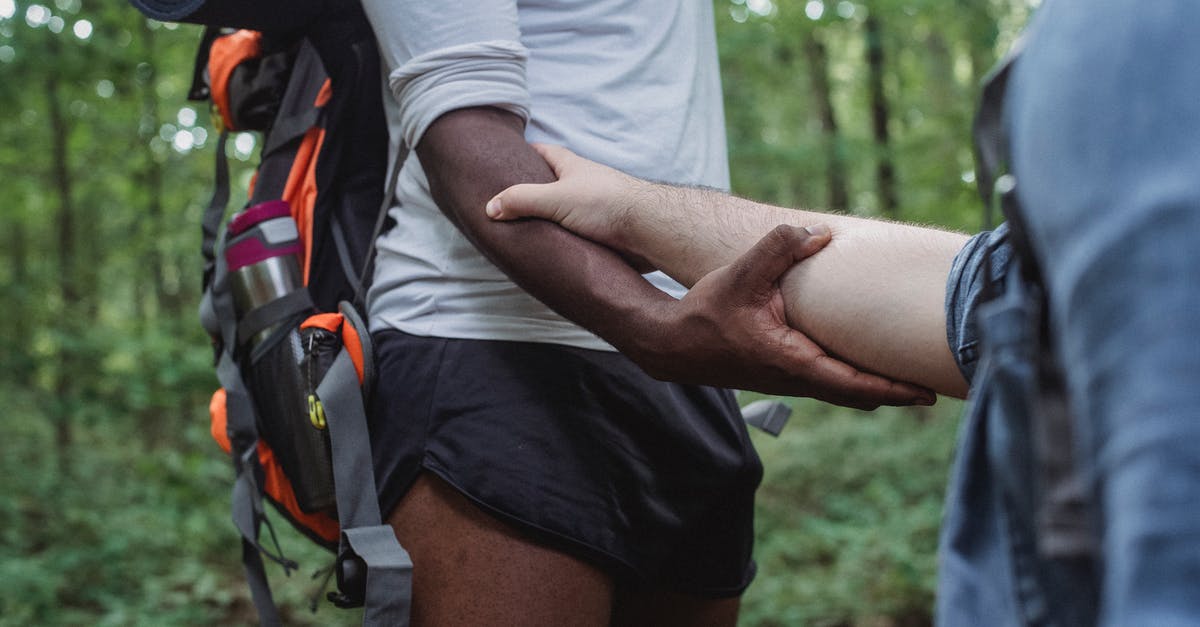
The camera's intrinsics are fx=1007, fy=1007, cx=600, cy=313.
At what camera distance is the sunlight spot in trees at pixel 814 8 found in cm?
699

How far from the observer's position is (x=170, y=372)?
16.3 ft

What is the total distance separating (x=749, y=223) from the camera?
1.22 metres

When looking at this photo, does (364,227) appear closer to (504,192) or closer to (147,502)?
(504,192)

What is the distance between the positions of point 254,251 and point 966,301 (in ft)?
3.51

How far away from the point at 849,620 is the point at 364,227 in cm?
386

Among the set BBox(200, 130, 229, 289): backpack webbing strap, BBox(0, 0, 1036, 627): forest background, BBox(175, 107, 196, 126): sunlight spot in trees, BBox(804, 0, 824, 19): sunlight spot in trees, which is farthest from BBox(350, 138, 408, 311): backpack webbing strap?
BBox(804, 0, 824, 19): sunlight spot in trees

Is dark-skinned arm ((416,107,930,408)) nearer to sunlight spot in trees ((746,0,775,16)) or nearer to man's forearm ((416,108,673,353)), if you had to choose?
man's forearm ((416,108,673,353))

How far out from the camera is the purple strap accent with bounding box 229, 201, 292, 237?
159cm

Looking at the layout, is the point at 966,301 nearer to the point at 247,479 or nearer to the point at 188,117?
the point at 247,479

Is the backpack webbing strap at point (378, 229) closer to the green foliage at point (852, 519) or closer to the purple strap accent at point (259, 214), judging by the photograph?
the purple strap accent at point (259, 214)

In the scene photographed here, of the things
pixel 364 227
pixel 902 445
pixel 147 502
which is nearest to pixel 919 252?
pixel 364 227

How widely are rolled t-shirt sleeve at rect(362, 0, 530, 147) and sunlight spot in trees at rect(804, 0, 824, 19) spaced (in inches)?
239

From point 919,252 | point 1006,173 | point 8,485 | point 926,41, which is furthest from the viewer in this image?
point 926,41

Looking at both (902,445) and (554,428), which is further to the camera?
(902,445)
